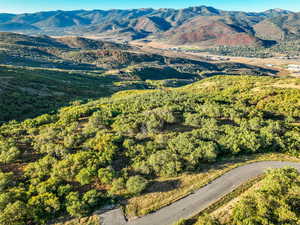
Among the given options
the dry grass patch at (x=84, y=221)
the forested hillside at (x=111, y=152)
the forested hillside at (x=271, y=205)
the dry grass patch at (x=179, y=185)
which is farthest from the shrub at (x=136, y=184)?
the forested hillside at (x=271, y=205)

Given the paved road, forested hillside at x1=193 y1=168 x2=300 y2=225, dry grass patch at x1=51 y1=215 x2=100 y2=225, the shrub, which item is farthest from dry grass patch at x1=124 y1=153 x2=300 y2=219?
forested hillside at x1=193 y1=168 x2=300 y2=225

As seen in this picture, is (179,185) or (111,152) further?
(111,152)

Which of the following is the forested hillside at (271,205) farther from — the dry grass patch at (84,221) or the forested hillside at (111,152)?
the dry grass patch at (84,221)

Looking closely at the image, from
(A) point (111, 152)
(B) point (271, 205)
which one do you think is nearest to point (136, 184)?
(A) point (111, 152)

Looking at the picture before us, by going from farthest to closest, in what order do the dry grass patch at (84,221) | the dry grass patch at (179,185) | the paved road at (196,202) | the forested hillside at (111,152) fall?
the forested hillside at (111,152) < the dry grass patch at (179,185) < the paved road at (196,202) < the dry grass patch at (84,221)

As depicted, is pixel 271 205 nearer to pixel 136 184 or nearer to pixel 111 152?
pixel 136 184

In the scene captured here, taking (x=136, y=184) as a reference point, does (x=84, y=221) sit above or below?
below
